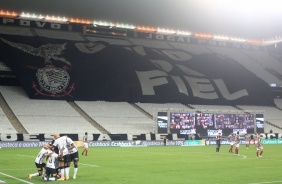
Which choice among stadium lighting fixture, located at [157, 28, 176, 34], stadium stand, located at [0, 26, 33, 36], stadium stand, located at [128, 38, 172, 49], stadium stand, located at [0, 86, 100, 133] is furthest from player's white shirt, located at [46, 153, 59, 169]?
Answer: stadium lighting fixture, located at [157, 28, 176, 34]

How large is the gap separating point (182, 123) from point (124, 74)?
18.4 meters

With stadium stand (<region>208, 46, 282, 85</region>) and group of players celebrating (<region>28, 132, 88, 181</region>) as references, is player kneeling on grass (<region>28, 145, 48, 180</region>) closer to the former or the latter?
group of players celebrating (<region>28, 132, 88, 181</region>)

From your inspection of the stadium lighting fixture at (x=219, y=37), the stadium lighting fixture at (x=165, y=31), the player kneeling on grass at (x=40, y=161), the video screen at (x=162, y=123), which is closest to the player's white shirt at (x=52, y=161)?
the player kneeling on grass at (x=40, y=161)

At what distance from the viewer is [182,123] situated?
54.8 meters

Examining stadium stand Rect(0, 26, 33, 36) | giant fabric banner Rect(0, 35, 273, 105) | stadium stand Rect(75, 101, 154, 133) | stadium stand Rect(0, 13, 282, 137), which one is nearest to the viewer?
stadium stand Rect(0, 13, 282, 137)

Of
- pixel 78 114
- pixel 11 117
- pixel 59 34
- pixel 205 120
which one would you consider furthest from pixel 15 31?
pixel 205 120

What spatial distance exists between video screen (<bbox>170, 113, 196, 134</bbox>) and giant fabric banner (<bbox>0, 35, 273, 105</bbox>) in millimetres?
15784

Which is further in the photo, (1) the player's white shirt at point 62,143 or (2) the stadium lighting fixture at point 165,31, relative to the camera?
(2) the stadium lighting fixture at point 165,31

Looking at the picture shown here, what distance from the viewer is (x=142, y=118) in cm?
6494

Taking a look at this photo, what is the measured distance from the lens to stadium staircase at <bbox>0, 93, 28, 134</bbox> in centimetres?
5508

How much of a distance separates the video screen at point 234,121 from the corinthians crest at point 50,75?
2354cm

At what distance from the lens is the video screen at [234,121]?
56844mm

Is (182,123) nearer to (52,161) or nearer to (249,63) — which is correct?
(52,161)

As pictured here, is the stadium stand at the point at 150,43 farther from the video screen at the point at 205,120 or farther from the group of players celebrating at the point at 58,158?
the group of players celebrating at the point at 58,158
